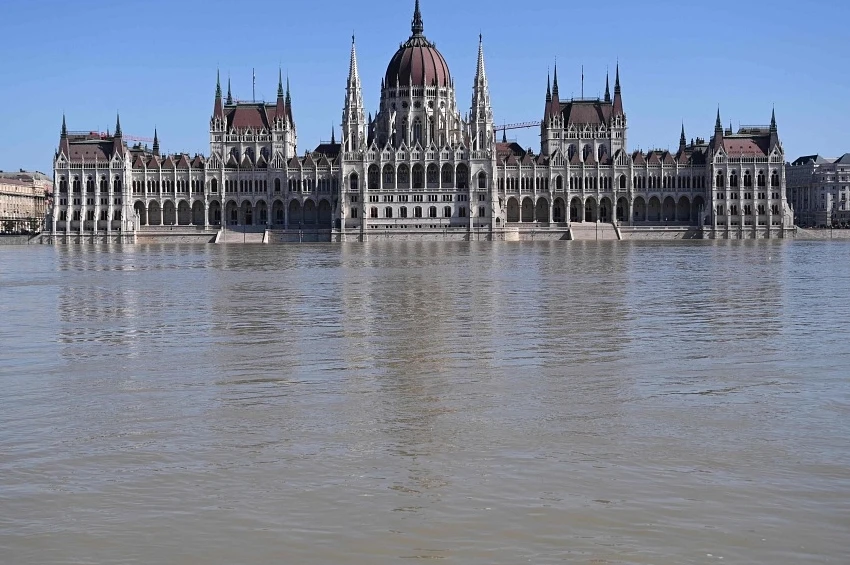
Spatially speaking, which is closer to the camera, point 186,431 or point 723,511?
point 723,511

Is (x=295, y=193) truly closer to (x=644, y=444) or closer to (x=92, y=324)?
(x=92, y=324)

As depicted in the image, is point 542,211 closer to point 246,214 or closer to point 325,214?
point 325,214

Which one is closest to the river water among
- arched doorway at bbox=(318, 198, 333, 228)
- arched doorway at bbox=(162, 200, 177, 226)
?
arched doorway at bbox=(318, 198, 333, 228)

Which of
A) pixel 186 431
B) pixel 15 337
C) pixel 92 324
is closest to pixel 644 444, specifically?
pixel 186 431

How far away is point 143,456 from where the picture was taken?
13.2 metres

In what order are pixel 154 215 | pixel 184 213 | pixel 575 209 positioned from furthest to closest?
pixel 154 215 → pixel 184 213 → pixel 575 209

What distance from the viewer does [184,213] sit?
145 meters

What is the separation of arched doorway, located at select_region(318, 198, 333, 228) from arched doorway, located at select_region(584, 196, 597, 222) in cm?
3290

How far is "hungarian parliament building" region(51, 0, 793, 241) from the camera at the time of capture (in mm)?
138500

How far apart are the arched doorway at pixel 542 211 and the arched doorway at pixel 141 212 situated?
50.7 metres

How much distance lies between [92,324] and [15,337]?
345cm

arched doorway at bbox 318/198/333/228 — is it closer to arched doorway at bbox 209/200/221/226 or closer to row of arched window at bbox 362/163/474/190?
row of arched window at bbox 362/163/474/190

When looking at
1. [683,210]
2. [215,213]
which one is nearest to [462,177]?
[683,210]

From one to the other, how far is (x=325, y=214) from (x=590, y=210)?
113 ft
